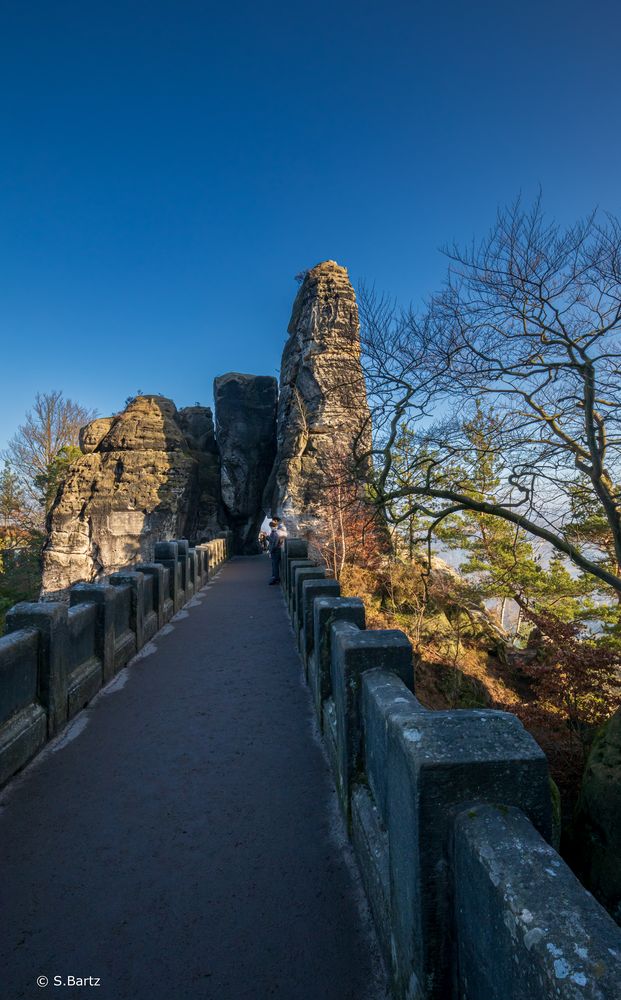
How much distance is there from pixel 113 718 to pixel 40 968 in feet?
8.87

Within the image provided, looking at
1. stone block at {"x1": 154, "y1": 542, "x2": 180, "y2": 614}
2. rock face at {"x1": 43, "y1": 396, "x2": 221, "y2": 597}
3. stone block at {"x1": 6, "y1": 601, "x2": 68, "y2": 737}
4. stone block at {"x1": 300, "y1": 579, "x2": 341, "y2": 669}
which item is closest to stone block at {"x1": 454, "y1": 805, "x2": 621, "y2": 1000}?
stone block at {"x1": 6, "y1": 601, "x2": 68, "y2": 737}

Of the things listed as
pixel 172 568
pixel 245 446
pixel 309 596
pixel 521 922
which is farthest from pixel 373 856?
pixel 245 446

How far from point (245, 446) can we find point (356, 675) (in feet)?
104

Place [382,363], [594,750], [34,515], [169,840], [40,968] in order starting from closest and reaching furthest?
1. [40,968]
2. [169,840]
3. [594,750]
4. [382,363]
5. [34,515]

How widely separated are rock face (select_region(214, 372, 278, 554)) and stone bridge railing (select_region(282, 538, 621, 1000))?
31559 millimetres

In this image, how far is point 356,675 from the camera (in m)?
3.03

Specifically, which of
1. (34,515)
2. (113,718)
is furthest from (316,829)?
(34,515)

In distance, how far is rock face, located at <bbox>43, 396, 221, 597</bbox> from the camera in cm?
2731

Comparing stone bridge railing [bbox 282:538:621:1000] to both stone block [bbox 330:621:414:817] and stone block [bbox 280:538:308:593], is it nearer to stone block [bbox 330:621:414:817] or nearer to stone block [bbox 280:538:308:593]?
stone block [bbox 330:621:414:817]

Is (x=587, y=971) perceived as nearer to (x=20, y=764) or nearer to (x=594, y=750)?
(x=20, y=764)

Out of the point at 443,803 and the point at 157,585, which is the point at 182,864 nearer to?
the point at 443,803

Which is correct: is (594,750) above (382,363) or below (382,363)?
below

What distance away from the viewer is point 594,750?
543 centimetres

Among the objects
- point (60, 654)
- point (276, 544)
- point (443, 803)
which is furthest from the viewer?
point (276, 544)
